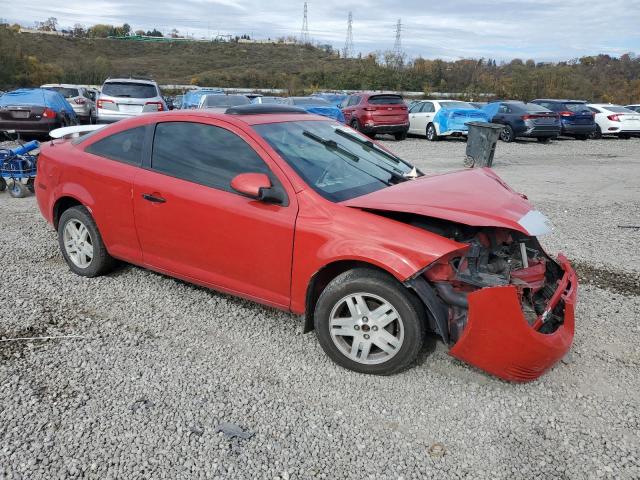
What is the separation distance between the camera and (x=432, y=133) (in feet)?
62.3

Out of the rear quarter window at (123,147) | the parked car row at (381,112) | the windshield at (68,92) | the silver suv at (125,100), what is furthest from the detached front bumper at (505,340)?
the windshield at (68,92)

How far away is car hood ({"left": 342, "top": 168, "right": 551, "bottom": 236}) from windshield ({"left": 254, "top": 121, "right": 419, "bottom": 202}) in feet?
0.72

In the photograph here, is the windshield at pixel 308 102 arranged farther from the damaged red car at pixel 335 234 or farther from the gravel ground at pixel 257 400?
the gravel ground at pixel 257 400

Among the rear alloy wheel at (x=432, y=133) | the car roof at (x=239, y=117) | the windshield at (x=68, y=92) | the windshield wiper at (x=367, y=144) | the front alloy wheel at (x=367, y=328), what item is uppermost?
A: the car roof at (x=239, y=117)

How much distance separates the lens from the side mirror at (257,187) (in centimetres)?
336

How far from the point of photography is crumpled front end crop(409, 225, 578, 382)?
2.88m

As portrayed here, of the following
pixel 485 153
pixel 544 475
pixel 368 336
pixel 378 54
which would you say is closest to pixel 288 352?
pixel 368 336

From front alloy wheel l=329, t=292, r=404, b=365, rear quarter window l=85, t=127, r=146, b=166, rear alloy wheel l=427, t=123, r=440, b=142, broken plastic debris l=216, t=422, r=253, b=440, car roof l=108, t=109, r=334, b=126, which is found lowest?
rear alloy wheel l=427, t=123, r=440, b=142

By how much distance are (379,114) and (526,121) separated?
5.46m

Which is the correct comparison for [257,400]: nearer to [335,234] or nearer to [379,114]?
[335,234]

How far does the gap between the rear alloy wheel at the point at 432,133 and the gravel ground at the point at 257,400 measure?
1478cm

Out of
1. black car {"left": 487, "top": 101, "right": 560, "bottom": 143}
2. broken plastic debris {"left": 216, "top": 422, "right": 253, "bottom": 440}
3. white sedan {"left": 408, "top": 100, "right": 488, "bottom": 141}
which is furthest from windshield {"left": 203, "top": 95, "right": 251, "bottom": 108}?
broken plastic debris {"left": 216, "top": 422, "right": 253, "bottom": 440}

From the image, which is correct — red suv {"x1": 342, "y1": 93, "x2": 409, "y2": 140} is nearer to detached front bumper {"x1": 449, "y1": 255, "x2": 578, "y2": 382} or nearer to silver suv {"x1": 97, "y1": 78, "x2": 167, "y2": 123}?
silver suv {"x1": 97, "y1": 78, "x2": 167, "y2": 123}

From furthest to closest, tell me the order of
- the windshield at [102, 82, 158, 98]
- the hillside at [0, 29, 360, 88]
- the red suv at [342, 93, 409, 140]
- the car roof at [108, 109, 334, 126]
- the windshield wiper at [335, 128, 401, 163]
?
the hillside at [0, 29, 360, 88]
the red suv at [342, 93, 409, 140]
the windshield at [102, 82, 158, 98]
the windshield wiper at [335, 128, 401, 163]
the car roof at [108, 109, 334, 126]
